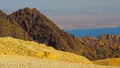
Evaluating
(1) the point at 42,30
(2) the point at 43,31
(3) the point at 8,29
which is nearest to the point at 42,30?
(1) the point at 42,30

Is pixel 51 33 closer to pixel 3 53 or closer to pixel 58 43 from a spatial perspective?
pixel 58 43

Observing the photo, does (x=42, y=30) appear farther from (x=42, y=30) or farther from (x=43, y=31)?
(x=43, y=31)

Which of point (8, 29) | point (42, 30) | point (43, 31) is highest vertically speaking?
point (8, 29)

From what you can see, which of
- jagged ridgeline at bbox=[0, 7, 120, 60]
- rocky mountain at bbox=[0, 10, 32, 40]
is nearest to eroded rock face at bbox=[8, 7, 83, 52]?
jagged ridgeline at bbox=[0, 7, 120, 60]

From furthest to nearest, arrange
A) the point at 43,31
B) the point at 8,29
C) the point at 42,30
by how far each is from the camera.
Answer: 1. the point at 42,30
2. the point at 43,31
3. the point at 8,29

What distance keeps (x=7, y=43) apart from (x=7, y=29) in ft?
353

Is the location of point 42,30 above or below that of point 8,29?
below

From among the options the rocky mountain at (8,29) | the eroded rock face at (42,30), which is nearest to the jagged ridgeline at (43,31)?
the eroded rock face at (42,30)

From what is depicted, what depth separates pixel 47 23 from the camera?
171m

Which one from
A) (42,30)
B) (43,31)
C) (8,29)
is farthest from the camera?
(42,30)

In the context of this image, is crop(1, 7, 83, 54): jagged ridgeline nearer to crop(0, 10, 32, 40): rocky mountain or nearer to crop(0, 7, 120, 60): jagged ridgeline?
crop(0, 7, 120, 60): jagged ridgeline

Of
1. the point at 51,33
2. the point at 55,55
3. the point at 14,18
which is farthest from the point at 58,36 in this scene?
the point at 55,55

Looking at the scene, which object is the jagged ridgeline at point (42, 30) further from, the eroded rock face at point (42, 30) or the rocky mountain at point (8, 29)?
the rocky mountain at point (8, 29)

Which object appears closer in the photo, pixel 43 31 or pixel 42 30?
pixel 43 31
